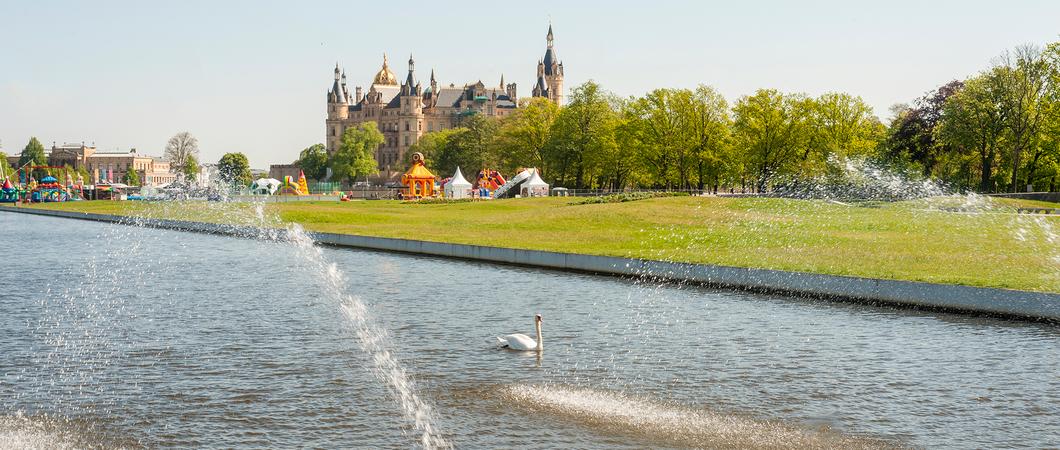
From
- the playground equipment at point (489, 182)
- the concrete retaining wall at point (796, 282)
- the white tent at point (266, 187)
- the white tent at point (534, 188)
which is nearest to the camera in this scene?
the concrete retaining wall at point (796, 282)

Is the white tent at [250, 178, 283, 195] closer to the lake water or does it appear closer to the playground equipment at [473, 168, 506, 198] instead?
the playground equipment at [473, 168, 506, 198]

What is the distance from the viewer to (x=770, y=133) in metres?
91.8

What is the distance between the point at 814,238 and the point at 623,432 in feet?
99.9

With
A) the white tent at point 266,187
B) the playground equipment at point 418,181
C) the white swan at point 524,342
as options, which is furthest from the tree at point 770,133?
the white tent at point 266,187

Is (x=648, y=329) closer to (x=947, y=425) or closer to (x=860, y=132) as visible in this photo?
(x=947, y=425)

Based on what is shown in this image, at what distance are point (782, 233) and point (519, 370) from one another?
3075 centimetres

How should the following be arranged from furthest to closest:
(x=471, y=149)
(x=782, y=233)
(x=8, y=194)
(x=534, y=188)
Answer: (x=471, y=149), (x=8, y=194), (x=534, y=188), (x=782, y=233)

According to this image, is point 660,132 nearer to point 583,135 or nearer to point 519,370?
point 583,135

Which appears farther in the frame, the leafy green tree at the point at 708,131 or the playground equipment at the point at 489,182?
the playground equipment at the point at 489,182

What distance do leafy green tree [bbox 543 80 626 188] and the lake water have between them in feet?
264

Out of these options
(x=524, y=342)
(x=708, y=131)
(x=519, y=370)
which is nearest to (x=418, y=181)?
(x=708, y=131)

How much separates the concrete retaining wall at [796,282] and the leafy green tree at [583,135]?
68.0 metres

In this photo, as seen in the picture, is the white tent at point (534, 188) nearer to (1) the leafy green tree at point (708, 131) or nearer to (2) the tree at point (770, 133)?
(1) the leafy green tree at point (708, 131)

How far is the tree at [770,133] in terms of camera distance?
299 feet
